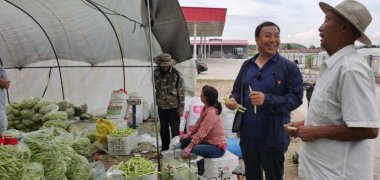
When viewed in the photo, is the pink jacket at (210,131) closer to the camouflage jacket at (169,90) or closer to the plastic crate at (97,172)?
the plastic crate at (97,172)

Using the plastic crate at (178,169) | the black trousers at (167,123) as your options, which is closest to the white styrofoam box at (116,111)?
the black trousers at (167,123)

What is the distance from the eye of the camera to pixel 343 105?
6.56ft

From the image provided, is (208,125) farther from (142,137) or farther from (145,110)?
(145,110)

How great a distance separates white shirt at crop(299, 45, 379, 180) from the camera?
6.41 ft

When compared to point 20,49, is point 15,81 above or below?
below

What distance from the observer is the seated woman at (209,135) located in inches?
192

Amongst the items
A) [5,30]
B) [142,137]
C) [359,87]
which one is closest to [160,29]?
[142,137]

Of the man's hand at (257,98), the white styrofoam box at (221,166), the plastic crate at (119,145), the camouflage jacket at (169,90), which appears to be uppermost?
the man's hand at (257,98)

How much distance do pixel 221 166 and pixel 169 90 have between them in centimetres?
227

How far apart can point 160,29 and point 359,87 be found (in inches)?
222

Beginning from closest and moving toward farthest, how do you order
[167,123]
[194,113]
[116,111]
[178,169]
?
1. [178,169]
2. [167,123]
3. [194,113]
4. [116,111]

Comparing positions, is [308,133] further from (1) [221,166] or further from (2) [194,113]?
(2) [194,113]

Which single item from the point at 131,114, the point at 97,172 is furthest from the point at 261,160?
the point at 131,114

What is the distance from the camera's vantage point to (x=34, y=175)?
8.80 ft
